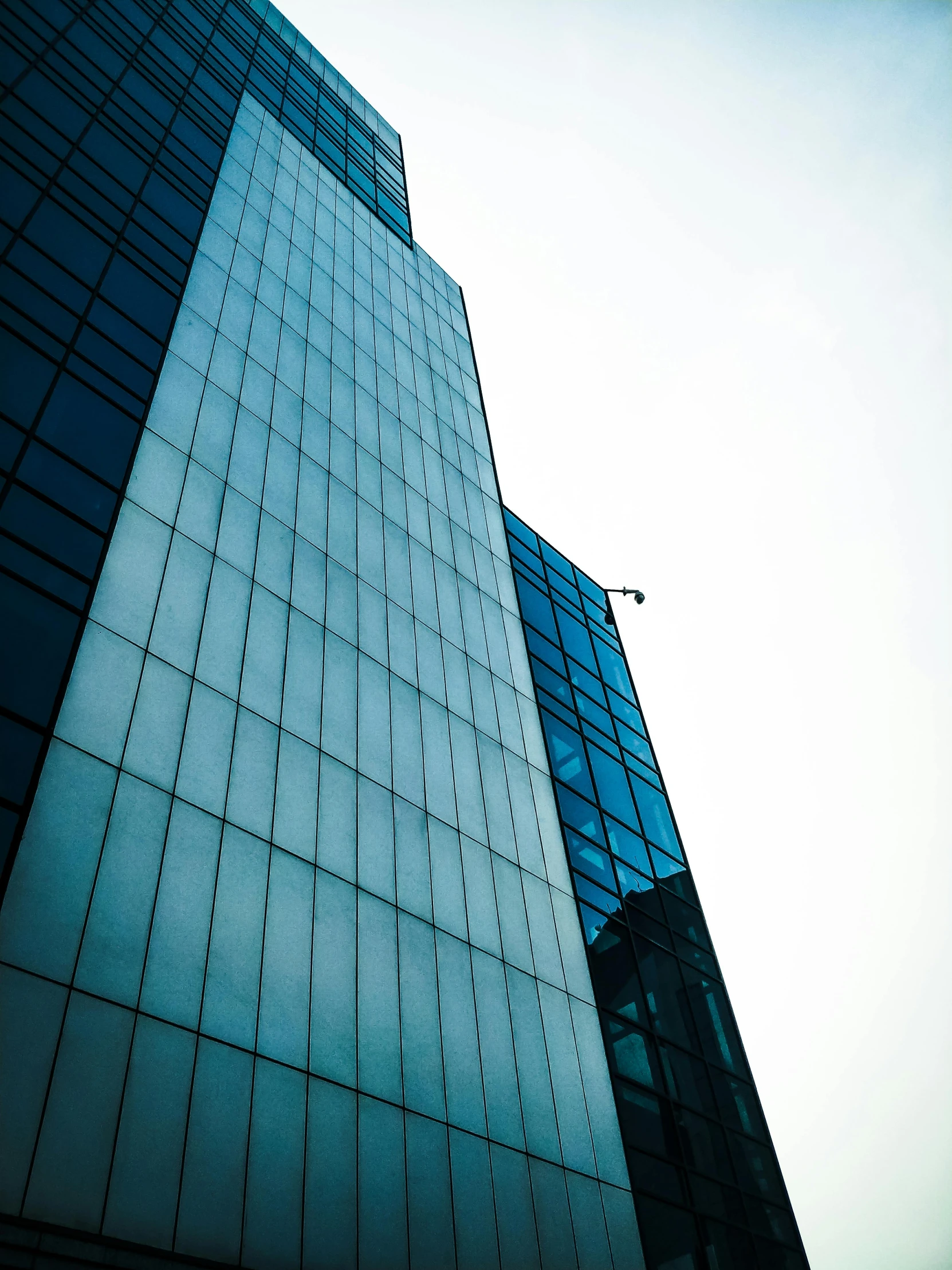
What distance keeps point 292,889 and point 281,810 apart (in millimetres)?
1489

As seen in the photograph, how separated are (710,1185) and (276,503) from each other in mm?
18195

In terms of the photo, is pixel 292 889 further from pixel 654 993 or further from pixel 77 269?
pixel 77 269

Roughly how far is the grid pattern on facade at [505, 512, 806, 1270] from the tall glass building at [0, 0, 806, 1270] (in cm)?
11

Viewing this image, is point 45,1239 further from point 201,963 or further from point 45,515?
point 45,515

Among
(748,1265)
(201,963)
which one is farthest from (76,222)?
(748,1265)

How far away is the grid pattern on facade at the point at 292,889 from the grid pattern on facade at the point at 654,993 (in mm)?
1014

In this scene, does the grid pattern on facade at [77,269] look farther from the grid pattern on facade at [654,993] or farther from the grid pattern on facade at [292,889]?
the grid pattern on facade at [654,993]

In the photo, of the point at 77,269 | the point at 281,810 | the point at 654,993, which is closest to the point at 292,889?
the point at 281,810

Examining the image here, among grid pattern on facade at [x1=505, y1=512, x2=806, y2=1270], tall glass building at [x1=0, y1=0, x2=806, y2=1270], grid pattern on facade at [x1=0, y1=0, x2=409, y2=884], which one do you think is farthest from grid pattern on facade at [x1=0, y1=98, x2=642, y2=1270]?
grid pattern on facade at [x1=505, y1=512, x2=806, y2=1270]

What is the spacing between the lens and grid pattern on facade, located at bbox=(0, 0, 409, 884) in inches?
546

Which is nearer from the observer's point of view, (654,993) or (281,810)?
(281,810)

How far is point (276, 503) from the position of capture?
2020 cm

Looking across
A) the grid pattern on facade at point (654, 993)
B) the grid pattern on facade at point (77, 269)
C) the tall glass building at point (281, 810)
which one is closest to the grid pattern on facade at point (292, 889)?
the tall glass building at point (281, 810)

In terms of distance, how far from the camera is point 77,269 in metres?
19.5
